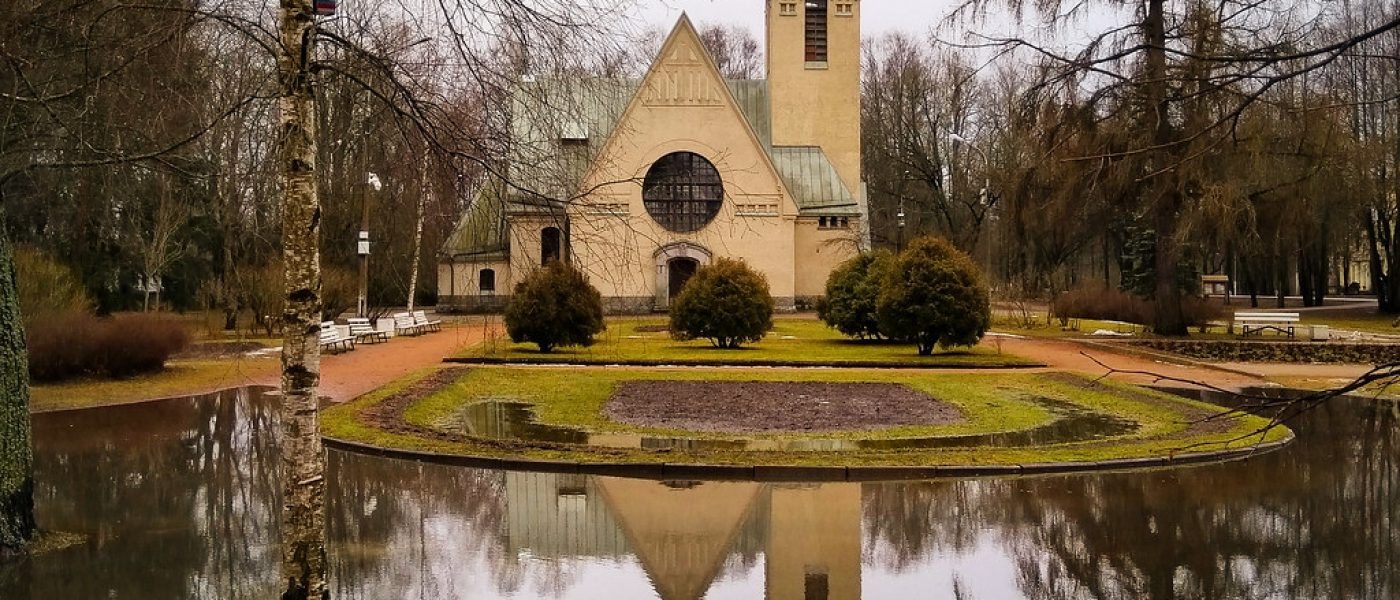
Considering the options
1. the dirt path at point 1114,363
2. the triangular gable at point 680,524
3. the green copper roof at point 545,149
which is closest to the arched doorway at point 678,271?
the dirt path at point 1114,363

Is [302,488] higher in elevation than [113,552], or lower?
higher

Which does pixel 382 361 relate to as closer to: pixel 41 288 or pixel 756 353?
pixel 41 288

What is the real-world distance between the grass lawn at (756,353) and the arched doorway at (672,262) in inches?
465

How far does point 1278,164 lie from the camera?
114 ft

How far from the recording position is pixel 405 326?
34.2 m

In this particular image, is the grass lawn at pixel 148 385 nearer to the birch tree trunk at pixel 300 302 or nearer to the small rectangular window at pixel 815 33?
the birch tree trunk at pixel 300 302

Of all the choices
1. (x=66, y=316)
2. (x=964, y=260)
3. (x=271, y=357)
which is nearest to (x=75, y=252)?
(x=271, y=357)

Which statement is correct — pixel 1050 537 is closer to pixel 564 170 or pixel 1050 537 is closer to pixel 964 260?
pixel 564 170

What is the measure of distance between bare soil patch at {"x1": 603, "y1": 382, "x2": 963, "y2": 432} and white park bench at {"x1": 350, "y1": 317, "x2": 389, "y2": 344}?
39.4ft

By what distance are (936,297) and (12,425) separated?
783 inches

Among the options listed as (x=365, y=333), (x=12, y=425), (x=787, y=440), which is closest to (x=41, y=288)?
(x=365, y=333)

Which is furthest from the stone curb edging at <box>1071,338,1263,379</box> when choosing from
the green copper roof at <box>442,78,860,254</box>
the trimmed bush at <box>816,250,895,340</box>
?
the green copper roof at <box>442,78,860,254</box>

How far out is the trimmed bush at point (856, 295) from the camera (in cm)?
3016

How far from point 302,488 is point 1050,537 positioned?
5928 mm
